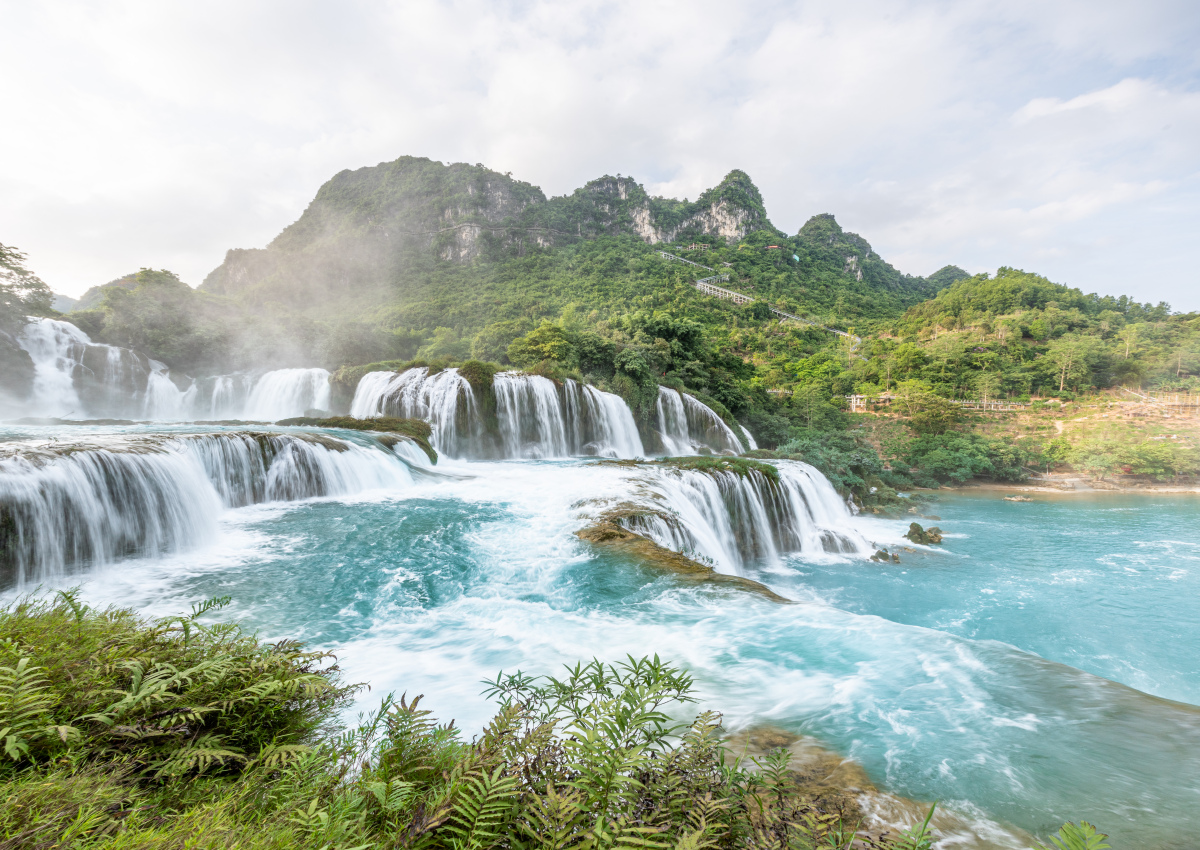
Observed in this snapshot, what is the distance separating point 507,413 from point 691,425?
30.4 ft

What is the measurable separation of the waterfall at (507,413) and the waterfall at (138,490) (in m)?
6.69

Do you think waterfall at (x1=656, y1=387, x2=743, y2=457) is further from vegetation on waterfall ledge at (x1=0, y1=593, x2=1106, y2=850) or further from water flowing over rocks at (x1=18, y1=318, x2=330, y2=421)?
vegetation on waterfall ledge at (x1=0, y1=593, x2=1106, y2=850)

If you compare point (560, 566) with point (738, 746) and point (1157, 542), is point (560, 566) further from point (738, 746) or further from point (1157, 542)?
point (1157, 542)

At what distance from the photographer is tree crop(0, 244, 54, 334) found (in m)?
20.3

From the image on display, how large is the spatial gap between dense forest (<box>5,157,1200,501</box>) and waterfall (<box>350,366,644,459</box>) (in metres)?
1.60

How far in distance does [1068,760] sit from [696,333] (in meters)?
26.2

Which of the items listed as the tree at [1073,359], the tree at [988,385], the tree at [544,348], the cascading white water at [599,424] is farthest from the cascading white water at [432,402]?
the tree at [1073,359]

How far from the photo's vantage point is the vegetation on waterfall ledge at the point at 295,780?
1.32m

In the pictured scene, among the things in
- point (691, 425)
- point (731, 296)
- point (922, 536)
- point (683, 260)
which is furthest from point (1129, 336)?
point (683, 260)

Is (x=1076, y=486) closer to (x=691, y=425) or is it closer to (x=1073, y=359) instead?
(x=1073, y=359)

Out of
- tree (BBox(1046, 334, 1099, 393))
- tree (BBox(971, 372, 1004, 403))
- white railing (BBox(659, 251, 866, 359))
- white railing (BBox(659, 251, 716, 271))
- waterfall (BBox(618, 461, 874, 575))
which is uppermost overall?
→ white railing (BBox(659, 251, 716, 271))

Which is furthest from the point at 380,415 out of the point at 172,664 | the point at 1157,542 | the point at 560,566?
the point at 1157,542

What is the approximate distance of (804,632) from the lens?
458 centimetres

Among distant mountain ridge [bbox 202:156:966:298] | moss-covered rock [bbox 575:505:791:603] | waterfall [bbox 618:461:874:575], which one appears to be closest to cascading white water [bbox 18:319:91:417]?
waterfall [bbox 618:461:874:575]
